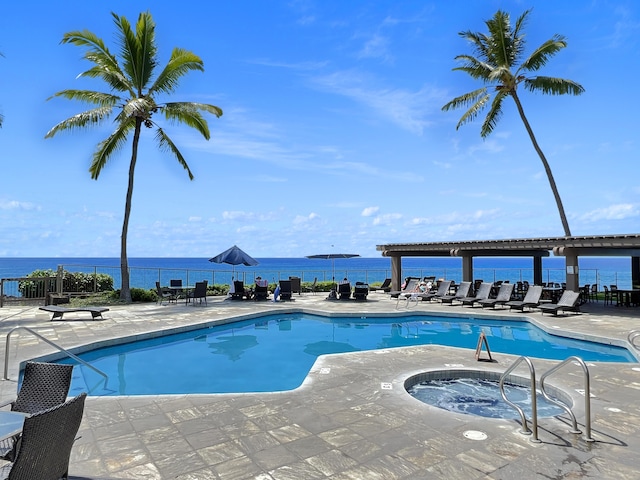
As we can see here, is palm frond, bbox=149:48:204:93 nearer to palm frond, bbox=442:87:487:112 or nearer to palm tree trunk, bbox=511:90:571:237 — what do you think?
palm frond, bbox=442:87:487:112

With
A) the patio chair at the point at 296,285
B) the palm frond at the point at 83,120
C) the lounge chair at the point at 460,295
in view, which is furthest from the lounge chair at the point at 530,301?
the palm frond at the point at 83,120

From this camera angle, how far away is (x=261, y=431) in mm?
4203

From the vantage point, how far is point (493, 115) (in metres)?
20.7

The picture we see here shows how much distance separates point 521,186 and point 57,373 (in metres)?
23.5

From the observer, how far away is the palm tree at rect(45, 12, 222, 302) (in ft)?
50.3

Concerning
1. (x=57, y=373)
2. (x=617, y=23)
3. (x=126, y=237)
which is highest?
(x=617, y=23)

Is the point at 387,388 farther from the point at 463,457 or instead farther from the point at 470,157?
the point at 470,157

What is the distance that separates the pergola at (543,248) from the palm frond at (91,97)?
1359 cm

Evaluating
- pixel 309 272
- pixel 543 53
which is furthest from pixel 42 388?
pixel 309 272

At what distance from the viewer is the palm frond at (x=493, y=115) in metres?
20.3

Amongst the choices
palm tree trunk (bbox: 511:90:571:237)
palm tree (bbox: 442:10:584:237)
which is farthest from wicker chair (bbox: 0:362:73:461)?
palm tree trunk (bbox: 511:90:571:237)

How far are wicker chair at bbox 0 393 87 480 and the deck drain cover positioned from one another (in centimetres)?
336

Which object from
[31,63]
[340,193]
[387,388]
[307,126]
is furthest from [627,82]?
[340,193]

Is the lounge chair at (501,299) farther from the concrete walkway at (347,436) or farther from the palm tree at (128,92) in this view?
the palm tree at (128,92)
